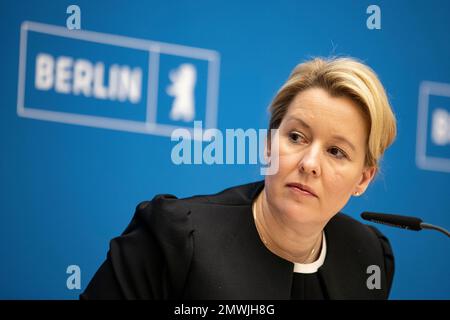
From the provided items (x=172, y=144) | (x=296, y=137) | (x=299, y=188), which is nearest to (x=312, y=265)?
(x=299, y=188)

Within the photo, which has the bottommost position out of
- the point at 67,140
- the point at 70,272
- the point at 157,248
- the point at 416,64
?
the point at 70,272

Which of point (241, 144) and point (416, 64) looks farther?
point (416, 64)

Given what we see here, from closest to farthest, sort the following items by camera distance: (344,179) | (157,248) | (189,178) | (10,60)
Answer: (157,248) → (344,179) → (10,60) → (189,178)

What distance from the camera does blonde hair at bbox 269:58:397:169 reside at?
1638 mm

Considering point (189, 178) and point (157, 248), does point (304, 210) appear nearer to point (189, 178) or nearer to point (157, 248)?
point (157, 248)

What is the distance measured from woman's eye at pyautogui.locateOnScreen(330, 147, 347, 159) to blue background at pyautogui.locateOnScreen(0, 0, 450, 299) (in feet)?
2.06

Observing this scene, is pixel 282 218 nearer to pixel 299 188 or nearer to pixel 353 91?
pixel 299 188

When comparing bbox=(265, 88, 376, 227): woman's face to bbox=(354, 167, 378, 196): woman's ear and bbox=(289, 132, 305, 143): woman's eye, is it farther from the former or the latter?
bbox=(354, 167, 378, 196): woman's ear

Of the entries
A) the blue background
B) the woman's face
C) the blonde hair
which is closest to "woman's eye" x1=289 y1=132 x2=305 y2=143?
the woman's face

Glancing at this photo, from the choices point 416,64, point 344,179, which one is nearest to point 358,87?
point 344,179

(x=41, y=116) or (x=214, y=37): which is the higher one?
(x=214, y=37)

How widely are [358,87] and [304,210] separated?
0.36 m

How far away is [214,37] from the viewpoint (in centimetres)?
224

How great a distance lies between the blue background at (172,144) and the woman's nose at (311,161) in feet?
2.12
